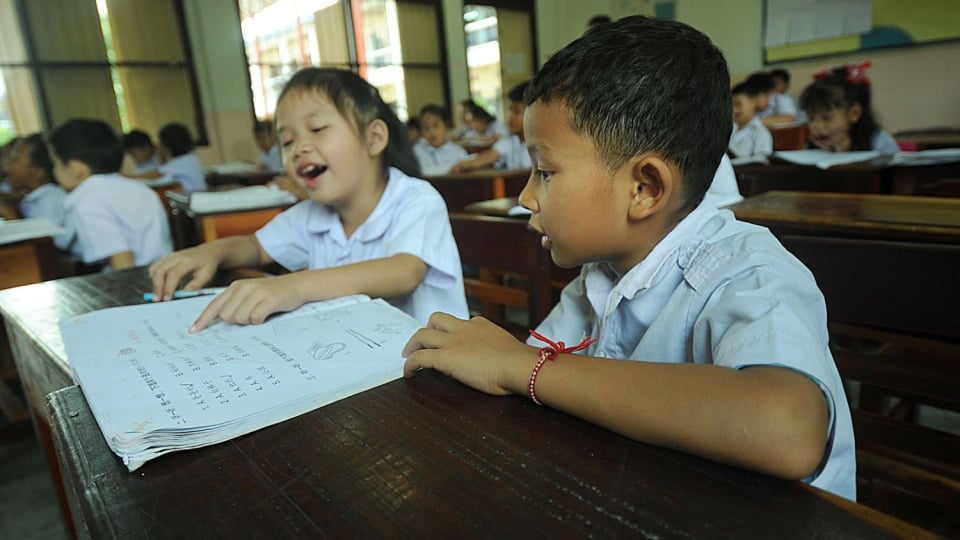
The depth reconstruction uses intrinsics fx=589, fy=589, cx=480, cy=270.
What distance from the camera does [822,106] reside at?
2795 millimetres

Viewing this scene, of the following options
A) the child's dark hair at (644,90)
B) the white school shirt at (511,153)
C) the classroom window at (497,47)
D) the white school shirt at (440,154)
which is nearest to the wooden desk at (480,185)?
the white school shirt at (511,153)

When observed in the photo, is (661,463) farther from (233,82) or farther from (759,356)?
(233,82)

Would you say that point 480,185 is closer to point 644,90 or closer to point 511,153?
point 511,153

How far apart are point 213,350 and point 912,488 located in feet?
3.10

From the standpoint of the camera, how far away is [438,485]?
0.37 metres

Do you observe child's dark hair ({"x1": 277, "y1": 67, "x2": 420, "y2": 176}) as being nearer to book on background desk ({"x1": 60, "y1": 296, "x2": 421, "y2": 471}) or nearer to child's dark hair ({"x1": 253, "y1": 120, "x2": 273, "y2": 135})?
book on background desk ({"x1": 60, "y1": 296, "x2": 421, "y2": 471})

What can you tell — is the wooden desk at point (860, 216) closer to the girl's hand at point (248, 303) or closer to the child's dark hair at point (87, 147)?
the girl's hand at point (248, 303)

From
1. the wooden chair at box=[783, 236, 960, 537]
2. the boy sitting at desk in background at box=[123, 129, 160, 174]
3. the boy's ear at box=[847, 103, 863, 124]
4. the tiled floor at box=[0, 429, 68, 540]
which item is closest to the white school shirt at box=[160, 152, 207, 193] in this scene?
the boy sitting at desk in background at box=[123, 129, 160, 174]

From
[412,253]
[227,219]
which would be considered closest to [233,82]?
[227,219]

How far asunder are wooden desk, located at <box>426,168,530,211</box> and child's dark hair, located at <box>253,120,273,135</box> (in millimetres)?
3504

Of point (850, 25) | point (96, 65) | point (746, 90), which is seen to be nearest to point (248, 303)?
point (746, 90)

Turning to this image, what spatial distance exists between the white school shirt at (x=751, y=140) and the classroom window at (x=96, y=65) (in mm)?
5075

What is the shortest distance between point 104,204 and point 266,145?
4.45 metres

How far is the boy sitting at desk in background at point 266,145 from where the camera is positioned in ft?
19.4
